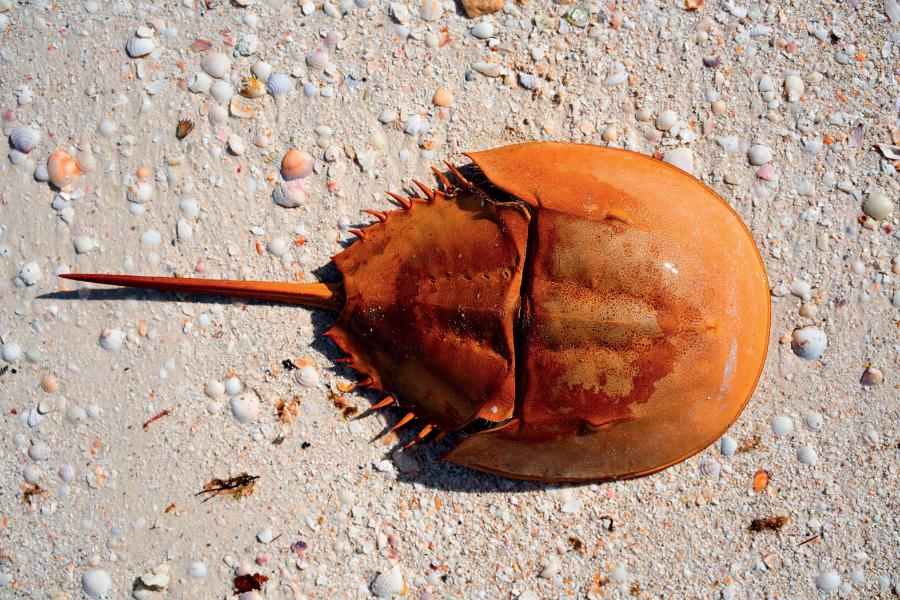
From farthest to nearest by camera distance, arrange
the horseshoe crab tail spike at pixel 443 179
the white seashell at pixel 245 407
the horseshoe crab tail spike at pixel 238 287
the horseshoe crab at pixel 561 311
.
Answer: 1. the white seashell at pixel 245 407
2. the horseshoe crab tail spike at pixel 443 179
3. the horseshoe crab tail spike at pixel 238 287
4. the horseshoe crab at pixel 561 311

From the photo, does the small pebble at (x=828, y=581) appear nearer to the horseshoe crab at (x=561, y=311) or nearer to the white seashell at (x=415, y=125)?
the horseshoe crab at (x=561, y=311)

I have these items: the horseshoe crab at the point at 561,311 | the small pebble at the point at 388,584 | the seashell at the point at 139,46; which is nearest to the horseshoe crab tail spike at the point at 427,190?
the horseshoe crab at the point at 561,311

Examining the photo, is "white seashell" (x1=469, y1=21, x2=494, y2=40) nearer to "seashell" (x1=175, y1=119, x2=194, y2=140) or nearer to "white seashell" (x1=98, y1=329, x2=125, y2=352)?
"seashell" (x1=175, y1=119, x2=194, y2=140)

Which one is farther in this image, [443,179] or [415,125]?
[415,125]

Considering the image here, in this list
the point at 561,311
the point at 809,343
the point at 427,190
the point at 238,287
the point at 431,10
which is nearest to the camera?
the point at 561,311

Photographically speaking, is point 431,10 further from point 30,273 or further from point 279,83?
point 30,273

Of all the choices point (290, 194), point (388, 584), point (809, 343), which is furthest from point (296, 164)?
point (809, 343)
